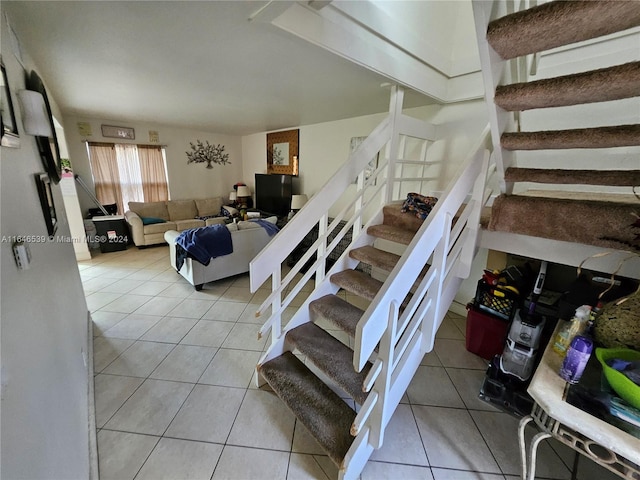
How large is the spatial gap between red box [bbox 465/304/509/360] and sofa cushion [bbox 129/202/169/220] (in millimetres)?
5428

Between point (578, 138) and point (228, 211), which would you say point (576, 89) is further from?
point (228, 211)

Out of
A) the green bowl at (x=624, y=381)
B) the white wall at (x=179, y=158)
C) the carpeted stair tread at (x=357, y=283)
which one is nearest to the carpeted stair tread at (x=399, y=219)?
the carpeted stair tread at (x=357, y=283)

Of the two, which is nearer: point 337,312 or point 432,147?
point 337,312

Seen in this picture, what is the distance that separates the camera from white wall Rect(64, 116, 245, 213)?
170 inches

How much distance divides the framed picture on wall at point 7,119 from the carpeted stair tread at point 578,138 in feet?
6.34

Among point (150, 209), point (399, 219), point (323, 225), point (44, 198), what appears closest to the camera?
point (44, 198)

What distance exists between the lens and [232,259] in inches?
129

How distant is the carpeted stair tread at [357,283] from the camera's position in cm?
157

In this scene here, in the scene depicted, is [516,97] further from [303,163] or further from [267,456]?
[303,163]

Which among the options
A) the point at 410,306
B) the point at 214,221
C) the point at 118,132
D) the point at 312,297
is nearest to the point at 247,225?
the point at 214,221

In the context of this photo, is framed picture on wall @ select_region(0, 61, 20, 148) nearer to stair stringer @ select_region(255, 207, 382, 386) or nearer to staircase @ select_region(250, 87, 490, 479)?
staircase @ select_region(250, 87, 490, 479)

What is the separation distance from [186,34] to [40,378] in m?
1.83

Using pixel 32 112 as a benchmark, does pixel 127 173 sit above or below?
below

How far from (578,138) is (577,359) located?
33.6 inches
